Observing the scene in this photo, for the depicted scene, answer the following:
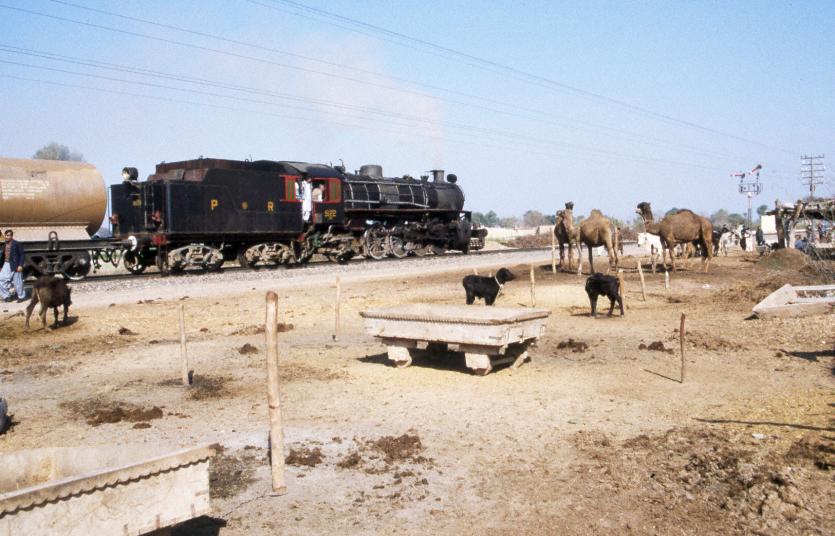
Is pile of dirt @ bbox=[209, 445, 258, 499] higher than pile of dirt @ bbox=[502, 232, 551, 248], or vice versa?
pile of dirt @ bbox=[502, 232, 551, 248]

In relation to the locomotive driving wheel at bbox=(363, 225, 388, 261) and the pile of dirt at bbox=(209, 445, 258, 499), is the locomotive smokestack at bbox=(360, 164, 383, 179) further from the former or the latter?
the pile of dirt at bbox=(209, 445, 258, 499)

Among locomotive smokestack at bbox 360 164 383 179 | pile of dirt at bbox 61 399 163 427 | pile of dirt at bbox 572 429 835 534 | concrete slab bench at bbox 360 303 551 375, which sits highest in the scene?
locomotive smokestack at bbox 360 164 383 179

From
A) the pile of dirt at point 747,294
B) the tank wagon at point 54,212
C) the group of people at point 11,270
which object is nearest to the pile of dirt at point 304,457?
the pile of dirt at point 747,294

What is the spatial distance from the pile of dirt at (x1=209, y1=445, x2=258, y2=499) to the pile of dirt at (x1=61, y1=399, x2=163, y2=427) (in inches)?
61.6

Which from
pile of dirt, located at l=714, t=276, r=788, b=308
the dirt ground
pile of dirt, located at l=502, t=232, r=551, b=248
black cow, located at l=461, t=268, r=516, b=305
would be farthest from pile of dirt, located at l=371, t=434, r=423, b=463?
pile of dirt, located at l=502, t=232, r=551, b=248

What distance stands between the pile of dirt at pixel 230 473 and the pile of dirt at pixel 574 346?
6.55 meters

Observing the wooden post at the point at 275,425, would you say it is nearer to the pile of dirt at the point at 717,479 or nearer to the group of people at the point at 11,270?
the pile of dirt at the point at 717,479

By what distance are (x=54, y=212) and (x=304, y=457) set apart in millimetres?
17624

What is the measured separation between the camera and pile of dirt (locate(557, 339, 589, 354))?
12.5 metres

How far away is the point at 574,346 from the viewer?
12.8 meters

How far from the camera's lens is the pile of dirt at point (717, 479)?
5.70 metres

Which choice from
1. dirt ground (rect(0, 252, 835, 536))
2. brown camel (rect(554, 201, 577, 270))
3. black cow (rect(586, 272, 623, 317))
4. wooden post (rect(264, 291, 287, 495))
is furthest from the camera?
brown camel (rect(554, 201, 577, 270))

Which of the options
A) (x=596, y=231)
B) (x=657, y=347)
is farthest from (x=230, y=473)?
(x=596, y=231)

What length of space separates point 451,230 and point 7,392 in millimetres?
28274
